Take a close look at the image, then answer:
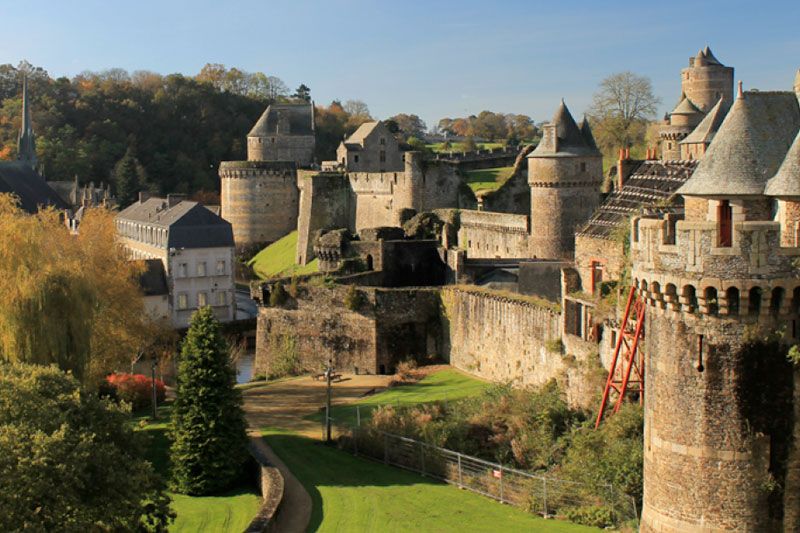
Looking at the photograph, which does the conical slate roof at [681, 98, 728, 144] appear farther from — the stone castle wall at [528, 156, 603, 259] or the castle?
the stone castle wall at [528, 156, 603, 259]

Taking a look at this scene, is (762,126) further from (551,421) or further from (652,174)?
(652,174)

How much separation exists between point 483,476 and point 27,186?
62484 mm

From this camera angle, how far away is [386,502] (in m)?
23.1

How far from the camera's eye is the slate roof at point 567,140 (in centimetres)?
4197

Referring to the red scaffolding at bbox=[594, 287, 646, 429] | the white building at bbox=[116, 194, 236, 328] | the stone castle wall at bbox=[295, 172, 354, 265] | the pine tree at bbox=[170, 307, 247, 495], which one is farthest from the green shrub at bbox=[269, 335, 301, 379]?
the stone castle wall at bbox=[295, 172, 354, 265]

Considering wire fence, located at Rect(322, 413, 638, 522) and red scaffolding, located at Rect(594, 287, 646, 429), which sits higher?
red scaffolding, located at Rect(594, 287, 646, 429)

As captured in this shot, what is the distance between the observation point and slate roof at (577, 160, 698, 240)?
109ft

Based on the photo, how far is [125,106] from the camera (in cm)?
10462

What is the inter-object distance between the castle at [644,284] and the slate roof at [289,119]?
16332mm

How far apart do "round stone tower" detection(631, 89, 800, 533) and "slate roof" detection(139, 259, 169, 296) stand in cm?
4025

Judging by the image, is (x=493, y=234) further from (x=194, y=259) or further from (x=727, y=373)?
(x=727, y=373)

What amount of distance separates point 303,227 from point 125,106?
156 ft

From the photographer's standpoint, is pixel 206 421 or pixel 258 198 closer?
pixel 206 421

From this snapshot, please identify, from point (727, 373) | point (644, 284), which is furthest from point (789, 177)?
point (727, 373)
